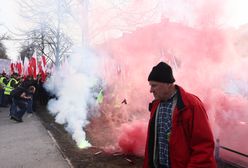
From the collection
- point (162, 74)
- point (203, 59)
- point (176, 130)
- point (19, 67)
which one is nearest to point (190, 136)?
point (176, 130)

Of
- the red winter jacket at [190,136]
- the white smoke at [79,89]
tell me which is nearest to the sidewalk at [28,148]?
the white smoke at [79,89]

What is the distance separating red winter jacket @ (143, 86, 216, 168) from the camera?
2.49m

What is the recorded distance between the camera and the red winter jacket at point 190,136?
2490mm

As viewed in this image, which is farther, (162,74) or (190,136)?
(162,74)

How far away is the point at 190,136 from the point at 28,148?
21.9 ft

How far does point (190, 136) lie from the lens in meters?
2.56

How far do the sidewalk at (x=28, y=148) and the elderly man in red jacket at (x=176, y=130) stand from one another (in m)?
4.20

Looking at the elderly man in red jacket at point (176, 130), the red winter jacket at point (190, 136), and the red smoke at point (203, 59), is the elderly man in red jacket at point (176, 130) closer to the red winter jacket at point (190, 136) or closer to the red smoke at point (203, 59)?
the red winter jacket at point (190, 136)

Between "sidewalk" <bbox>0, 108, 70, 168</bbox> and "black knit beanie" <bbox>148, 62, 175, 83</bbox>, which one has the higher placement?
"black knit beanie" <bbox>148, 62, 175, 83</bbox>

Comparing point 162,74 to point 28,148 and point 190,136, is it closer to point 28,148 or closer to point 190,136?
point 190,136

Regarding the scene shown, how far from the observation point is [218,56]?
6.84 metres

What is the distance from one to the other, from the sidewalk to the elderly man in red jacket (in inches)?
165

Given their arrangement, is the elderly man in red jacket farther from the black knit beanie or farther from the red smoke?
the red smoke

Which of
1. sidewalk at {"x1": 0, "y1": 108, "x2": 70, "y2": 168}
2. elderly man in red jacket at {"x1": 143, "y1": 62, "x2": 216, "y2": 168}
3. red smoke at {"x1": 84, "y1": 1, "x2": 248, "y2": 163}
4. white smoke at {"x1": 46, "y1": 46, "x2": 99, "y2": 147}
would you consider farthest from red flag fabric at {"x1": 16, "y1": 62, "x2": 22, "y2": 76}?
elderly man in red jacket at {"x1": 143, "y1": 62, "x2": 216, "y2": 168}
